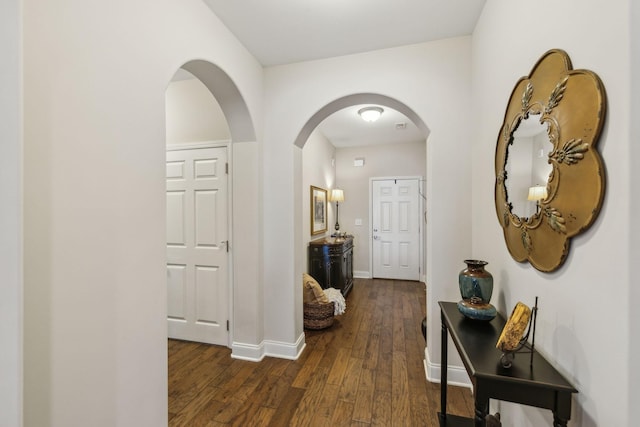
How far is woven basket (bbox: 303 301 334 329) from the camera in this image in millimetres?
3135

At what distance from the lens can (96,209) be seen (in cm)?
115

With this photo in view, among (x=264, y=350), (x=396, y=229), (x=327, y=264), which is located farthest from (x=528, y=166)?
(x=396, y=229)

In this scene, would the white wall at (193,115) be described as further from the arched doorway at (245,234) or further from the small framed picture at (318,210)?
the small framed picture at (318,210)

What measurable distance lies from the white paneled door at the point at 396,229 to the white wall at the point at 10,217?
17.4 feet

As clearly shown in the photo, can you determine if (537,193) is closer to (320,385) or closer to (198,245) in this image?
(320,385)

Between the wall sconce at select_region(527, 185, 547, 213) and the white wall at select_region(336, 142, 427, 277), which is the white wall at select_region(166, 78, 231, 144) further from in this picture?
the white wall at select_region(336, 142, 427, 277)

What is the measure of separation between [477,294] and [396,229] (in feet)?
13.6

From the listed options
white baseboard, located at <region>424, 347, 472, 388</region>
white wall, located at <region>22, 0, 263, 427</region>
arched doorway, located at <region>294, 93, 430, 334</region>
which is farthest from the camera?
arched doorway, located at <region>294, 93, 430, 334</region>

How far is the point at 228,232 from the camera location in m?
2.76

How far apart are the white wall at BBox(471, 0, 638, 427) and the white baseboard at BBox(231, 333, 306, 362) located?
5.70 feet

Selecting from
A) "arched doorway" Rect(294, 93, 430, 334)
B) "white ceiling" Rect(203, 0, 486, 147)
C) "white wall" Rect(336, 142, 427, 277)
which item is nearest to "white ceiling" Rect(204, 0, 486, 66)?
"white ceiling" Rect(203, 0, 486, 147)

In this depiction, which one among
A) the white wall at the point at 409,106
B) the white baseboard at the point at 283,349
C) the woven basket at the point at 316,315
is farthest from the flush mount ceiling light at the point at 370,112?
the white baseboard at the point at 283,349

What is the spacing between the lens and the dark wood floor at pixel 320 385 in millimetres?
1835

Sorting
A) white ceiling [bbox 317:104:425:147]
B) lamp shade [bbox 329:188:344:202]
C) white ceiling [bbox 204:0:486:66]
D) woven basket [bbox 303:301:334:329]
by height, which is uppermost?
white ceiling [bbox 317:104:425:147]
